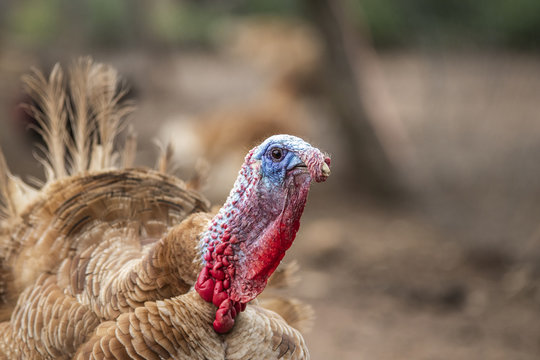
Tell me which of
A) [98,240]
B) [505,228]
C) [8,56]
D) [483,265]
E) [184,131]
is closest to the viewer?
[98,240]

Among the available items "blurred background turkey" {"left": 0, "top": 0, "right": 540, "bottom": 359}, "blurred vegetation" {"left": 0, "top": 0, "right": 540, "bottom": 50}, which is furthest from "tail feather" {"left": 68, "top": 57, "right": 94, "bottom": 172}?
"blurred vegetation" {"left": 0, "top": 0, "right": 540, "bottom": 50}

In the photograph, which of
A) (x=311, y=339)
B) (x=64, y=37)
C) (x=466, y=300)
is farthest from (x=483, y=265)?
(x=64, y=37)

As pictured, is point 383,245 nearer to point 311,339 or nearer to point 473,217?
point 473,217

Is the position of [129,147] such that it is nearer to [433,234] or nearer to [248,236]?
[248,236]

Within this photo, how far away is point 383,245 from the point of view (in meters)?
5.68

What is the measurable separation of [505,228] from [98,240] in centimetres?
408

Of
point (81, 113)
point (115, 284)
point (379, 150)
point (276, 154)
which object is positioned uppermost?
point (379, 150)

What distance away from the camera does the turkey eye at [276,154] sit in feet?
6.00

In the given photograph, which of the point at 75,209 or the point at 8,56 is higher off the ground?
the point at 8,56

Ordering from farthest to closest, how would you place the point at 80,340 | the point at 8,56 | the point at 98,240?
the point at 8,56, the point at 98,240, the point at 80,340

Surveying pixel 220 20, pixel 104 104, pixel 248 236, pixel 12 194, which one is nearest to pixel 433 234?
pixel 104 104

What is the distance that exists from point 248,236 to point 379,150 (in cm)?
468

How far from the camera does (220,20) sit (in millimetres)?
13609

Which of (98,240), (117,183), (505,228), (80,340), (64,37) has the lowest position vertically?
(80,340)
